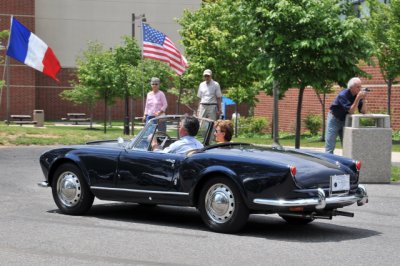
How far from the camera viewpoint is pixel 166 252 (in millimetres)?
7766


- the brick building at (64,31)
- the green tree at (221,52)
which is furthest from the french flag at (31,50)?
the brick building at (64,31)

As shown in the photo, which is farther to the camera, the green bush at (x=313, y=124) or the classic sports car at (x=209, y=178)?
the green bush at (x=313, y=124)

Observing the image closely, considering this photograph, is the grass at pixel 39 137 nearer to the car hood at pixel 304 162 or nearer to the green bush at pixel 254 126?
the car hood at pixel 304 162

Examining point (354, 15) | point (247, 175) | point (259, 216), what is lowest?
point (259, 216)

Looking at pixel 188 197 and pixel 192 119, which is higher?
pixel 192 119

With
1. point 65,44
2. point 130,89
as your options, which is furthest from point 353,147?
point 65,44

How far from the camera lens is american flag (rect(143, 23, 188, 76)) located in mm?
26641

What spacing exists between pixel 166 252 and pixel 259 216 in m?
2.91

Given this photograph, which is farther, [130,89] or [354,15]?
[130,89]

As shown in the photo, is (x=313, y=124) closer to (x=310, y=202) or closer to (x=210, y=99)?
(x=210, y=99)

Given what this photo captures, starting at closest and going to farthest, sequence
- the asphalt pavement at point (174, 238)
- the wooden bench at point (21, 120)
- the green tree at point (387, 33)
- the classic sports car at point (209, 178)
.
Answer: the asphalt pavement at point (174, 238), the classic sports car at point (209, 178), the green tree at point (387, 33), the wooden bench at point (21, 120)

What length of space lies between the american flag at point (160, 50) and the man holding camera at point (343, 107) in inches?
480

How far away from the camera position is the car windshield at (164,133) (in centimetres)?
979

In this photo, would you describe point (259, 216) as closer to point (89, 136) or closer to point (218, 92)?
point (218, 92)
